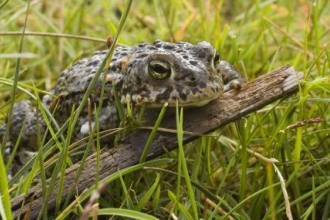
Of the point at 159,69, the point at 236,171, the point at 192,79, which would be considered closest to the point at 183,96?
the point at 192,79

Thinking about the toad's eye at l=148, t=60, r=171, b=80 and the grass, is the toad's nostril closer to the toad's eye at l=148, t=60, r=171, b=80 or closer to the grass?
the toad's eye at l=148, t=60, r=171, b=80

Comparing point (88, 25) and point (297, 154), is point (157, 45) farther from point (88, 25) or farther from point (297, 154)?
point (88, 25)

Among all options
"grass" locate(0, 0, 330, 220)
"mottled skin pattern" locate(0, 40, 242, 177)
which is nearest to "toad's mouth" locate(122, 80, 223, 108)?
"mottled skin pattern" locate(0, 40, 242, 177)

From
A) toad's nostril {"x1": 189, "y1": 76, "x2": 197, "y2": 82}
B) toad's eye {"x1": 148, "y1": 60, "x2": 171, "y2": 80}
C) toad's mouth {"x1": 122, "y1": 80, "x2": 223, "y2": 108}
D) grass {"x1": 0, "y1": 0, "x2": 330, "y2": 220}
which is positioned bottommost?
grass {"x1": 0, "y1": 0, "x2": 330, "y2": 220}

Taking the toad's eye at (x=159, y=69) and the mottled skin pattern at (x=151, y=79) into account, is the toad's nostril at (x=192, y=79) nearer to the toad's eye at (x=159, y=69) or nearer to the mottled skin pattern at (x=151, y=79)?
the mottled skin pattern at (x=151, y=79)

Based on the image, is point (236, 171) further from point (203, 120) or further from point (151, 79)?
point (151, 79)

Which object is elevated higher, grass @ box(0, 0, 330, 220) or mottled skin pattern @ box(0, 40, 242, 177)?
mottled skin pattern @ box(0, 40, 242, 177)

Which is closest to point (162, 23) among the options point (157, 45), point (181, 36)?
point (181, 36)
